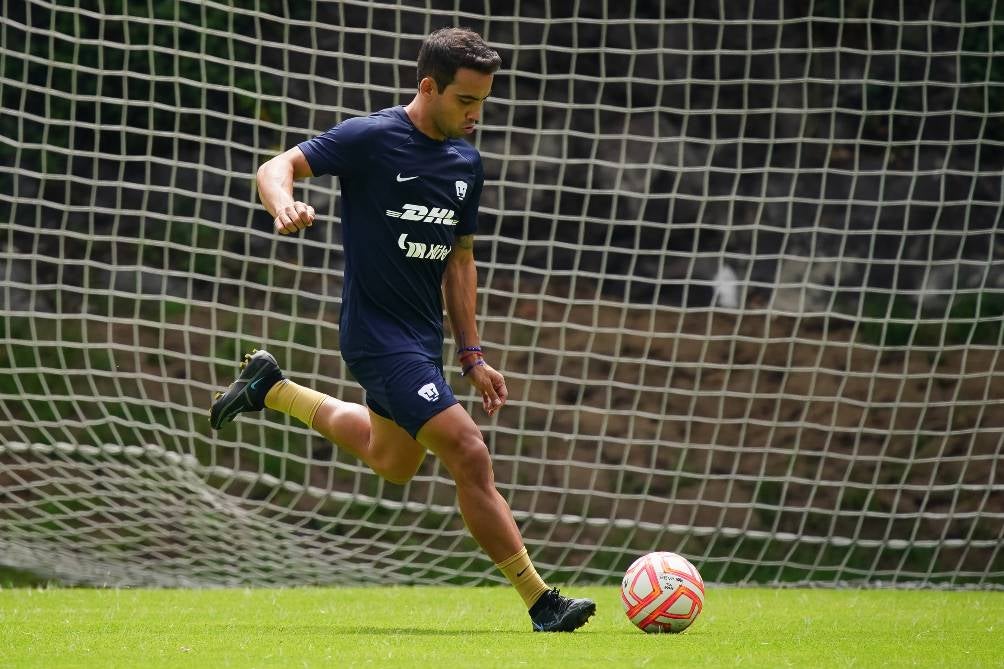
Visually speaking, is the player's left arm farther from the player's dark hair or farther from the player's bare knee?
the player's dark hair

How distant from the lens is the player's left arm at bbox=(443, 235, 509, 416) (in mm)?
4383

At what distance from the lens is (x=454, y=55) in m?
4.03

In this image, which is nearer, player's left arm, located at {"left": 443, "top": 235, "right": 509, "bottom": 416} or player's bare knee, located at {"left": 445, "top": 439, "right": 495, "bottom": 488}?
player's bare knee, located at {"left": 445, "top": 439, "right": 495, "bottom": 488}

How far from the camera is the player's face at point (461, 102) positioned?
4.06 m

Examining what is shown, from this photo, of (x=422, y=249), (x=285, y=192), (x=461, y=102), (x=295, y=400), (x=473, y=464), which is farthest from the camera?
(x=295, y=400)

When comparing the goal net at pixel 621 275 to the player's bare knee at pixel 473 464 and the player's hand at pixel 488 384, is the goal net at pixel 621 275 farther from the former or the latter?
the player's bare knee at pixel 473 464

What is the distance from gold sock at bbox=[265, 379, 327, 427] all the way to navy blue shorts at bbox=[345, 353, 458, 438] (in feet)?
1.96

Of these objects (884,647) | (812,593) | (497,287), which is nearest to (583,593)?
(812,593)

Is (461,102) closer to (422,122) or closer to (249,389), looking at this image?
(422,122)

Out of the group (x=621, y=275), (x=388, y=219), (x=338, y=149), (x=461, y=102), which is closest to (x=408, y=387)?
(x=388, y=219)

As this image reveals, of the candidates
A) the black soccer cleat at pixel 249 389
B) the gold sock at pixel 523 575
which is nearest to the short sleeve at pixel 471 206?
the black soccer cleat at pixel 249 389

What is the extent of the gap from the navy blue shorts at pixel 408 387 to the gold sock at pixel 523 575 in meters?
0.46

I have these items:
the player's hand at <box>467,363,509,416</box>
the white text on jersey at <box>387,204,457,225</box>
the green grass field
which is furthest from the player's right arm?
the green grass field

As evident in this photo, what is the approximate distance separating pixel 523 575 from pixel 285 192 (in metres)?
1.28
